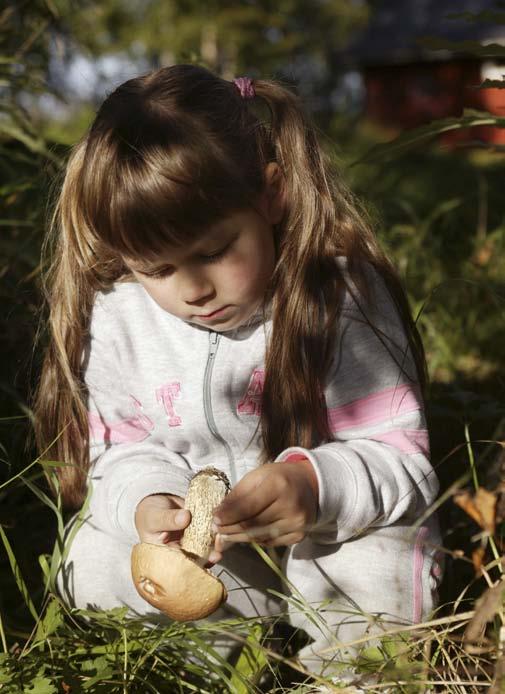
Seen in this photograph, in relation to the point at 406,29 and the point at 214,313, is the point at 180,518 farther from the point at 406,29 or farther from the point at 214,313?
the point at 406,29

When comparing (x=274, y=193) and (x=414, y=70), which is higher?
(x=414, y=70)

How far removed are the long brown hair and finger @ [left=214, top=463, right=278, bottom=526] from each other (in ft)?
0.91

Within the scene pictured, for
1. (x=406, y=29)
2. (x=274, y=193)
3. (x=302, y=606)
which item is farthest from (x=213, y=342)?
(x=406, y=29)

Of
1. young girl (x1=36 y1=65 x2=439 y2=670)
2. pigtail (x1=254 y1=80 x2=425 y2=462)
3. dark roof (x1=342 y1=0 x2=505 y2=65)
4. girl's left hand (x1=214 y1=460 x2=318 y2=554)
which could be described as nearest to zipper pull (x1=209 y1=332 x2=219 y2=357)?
young girl (x1=36 y1=65 x2=439 y2=670)

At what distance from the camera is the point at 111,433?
1.74 meters

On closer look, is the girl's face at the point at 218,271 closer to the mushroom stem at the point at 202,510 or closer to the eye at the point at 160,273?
the eye at the point at 160,273

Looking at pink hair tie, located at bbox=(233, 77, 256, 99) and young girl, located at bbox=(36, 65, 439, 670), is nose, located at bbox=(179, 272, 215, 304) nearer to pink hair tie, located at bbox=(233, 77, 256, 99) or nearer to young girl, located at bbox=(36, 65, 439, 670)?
young girl, located at bbox=(36, 65, 439, 670)

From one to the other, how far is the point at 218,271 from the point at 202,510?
41cm

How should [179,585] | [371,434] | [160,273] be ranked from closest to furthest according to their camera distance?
1. [179,585]
2. [160,273]
3. [371,434]

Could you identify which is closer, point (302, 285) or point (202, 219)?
point (202, 219)

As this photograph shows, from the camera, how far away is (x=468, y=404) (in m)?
1.95

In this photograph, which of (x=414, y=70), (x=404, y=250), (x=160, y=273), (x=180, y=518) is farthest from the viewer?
(x=414, y=70)

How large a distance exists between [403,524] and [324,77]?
17.5 meters

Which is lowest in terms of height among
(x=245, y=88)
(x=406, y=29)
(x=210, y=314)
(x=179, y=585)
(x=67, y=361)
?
(x=179, y=585)
